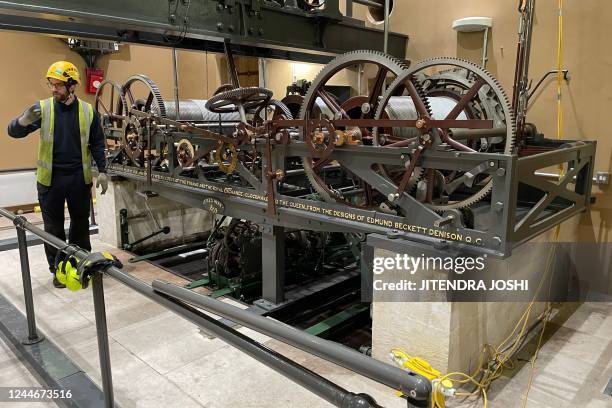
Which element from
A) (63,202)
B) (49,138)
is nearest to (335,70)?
(49,138)

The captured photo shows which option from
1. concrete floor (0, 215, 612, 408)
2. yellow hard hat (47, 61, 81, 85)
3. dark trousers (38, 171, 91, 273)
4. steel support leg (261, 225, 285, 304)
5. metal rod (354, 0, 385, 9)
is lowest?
concrete floor (0, 215, 612, 408)

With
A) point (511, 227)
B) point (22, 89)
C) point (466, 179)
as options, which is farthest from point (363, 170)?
point (22, 89)

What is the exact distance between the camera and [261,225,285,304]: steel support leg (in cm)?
367

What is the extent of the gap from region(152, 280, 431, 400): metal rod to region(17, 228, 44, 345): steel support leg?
202 cm

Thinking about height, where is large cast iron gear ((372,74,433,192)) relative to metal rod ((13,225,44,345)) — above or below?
above

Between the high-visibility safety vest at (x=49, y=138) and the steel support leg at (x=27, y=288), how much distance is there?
1075 mm

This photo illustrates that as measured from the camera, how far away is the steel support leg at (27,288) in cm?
308

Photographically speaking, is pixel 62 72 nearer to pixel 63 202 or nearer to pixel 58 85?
pixel 58 85

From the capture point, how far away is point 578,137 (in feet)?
14.5

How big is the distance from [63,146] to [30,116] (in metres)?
0.34

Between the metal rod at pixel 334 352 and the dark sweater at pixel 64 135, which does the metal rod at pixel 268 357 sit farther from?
the dark sweater at pixel 64 135

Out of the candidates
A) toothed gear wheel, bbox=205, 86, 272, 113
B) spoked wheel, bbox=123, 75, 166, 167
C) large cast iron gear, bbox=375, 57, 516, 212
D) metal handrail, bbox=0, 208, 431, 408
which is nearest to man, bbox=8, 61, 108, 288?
spoked wheel, bbox=123, 75, 166, 167

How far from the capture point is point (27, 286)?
316cm

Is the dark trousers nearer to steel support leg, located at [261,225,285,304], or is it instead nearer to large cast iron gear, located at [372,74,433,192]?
steel support leg, located at [261,225,285,304]
